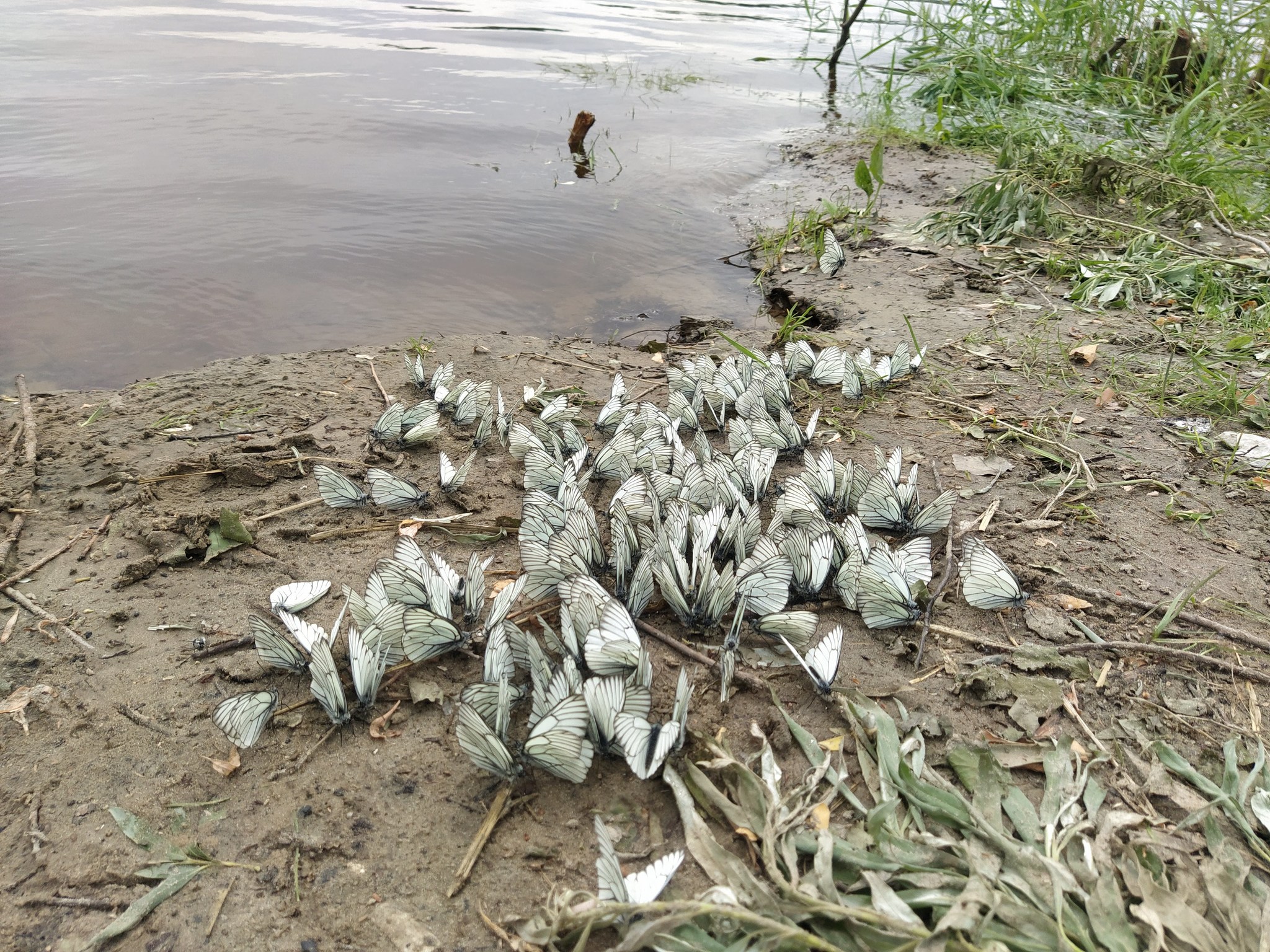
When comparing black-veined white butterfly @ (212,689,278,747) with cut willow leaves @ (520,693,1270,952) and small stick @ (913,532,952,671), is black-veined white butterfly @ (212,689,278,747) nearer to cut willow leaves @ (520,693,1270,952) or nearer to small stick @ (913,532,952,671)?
cut willow leaves @ (520,693,1270,952)

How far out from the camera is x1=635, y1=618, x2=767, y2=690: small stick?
2.27m

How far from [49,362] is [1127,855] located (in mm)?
5704

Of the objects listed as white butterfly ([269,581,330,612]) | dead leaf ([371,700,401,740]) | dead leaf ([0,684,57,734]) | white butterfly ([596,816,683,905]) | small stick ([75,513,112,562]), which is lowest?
small stick ([75,513,112,562])

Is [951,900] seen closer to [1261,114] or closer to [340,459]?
[340,459]

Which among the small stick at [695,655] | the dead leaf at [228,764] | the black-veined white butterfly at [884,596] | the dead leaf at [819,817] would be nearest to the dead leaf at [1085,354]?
the black-veined white butterfly at [884,596]

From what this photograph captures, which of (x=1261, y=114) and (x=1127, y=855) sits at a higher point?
(x=1261, y=114)

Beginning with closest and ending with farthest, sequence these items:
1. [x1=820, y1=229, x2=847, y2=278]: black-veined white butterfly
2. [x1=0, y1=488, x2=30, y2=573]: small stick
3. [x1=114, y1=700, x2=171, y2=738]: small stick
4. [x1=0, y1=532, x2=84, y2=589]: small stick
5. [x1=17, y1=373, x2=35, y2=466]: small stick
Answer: [x1=114, y1=700, x2=171, y2=738]: small stick < [x1=0, y1=532, x2=84, y2=589]: small stick < [x1=0, y1=488, x2=30, y2=573]: small stick < [x1=17, y1=373, x2=35, y2=466]: small stick < [x1=820, y1=229, x2=847, y2=278]: black-veined white butterfly

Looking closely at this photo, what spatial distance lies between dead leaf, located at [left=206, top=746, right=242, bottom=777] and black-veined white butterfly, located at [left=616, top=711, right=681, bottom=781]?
0.98 meters

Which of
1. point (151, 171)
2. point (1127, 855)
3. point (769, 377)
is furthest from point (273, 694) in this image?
point (151, 171)

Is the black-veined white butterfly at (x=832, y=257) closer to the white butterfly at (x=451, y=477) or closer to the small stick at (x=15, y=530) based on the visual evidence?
the white butterfly at (x=451, y=477)

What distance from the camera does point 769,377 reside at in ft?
13.1

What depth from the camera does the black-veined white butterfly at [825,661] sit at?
7.17ft

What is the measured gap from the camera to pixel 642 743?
1944 millimetres

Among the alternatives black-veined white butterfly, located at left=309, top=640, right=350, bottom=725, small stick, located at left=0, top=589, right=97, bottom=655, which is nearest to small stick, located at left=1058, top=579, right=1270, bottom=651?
black-veined white butterfly, located at left=309, top=640, right=350, bottom=725
